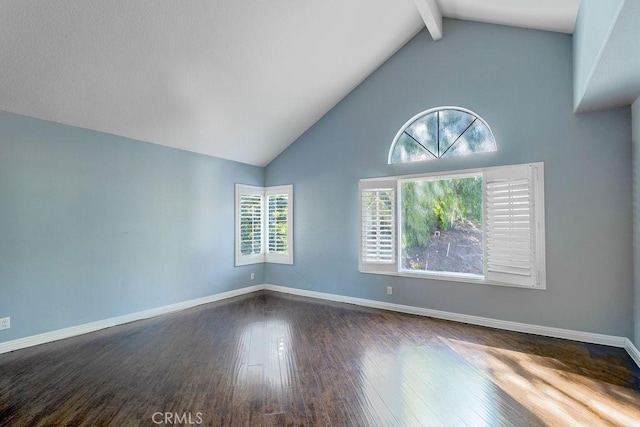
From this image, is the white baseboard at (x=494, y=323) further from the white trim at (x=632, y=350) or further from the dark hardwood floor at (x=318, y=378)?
the dark hardwood floor at (x=318, y=378)

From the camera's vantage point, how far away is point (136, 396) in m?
2.38

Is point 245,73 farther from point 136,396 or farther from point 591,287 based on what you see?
point 591,287

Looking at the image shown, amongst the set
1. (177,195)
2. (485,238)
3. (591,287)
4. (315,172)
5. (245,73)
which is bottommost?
(591,287)

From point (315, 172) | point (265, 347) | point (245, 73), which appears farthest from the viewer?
point (315, 172)

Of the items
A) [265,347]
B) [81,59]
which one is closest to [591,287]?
[265,347]

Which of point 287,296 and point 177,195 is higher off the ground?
point 177,195

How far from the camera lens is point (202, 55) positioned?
351cm

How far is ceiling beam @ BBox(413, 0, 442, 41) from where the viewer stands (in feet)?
12.4

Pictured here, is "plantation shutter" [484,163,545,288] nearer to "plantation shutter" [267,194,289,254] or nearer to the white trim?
the white trim

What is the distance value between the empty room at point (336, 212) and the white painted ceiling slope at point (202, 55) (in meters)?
0.03

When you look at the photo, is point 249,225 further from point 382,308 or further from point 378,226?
point 382,308

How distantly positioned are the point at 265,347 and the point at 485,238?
302cm

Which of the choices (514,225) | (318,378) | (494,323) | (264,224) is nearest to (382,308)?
(494,323)

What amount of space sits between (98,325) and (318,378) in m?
3.07
